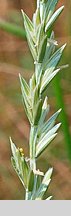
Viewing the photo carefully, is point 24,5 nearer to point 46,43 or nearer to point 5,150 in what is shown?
point 5,150

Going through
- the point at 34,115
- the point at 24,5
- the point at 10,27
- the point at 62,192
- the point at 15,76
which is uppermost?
the point at 34,115

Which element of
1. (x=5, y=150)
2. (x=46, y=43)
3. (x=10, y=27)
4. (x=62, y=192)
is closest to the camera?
(x=46, y=43)

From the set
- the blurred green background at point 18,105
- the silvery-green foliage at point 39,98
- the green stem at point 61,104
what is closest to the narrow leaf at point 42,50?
the silvery-green foliage at point 39,98

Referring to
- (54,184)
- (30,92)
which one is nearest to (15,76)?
(54,184)

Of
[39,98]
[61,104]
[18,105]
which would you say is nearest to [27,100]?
[39,98]

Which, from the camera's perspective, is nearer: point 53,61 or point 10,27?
point 53,61

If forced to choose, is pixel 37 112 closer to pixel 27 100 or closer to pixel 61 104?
pixel 27 100

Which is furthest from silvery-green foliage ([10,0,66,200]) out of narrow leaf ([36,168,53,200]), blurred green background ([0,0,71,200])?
blurred green background ([0,0,71,200])
